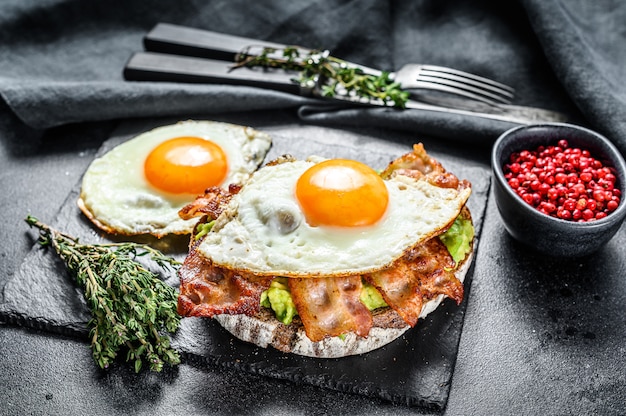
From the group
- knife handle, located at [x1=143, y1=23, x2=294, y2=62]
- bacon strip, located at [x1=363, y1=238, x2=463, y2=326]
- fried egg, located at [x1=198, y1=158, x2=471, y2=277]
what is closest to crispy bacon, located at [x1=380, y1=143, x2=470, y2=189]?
fried egg, located at [x1=198, y1=158, x2=471, y2=277]

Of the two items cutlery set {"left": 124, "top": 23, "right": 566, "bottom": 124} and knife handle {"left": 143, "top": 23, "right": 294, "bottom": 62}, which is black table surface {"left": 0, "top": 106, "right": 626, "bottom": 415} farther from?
knife handle {"left": 143, "top": 23, "right": 294, "bottom": 62}

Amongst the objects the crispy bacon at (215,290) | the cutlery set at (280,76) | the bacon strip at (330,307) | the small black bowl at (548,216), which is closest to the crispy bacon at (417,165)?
the small black bowl at (548,216)

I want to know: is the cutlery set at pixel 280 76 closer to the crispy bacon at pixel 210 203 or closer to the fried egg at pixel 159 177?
the fried egg at pixel 159 177

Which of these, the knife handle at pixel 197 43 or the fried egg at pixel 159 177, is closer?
the fried egg at pixel 159 177

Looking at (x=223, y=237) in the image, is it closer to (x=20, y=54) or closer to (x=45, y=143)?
(x=45, y=143)

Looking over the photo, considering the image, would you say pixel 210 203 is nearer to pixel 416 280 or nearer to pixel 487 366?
pixel 416 280

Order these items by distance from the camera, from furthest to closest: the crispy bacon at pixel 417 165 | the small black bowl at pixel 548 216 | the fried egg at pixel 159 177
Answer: the fried egg at pixel 159 177
the crispy bacon at pixel 417 165
the small black bowl at pixel 548 216
